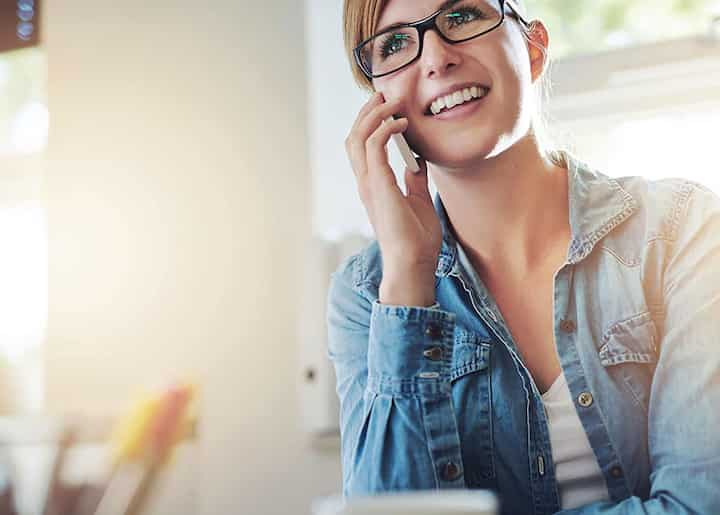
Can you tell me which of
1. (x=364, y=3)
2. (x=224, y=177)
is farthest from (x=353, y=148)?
(x=224, y=177)

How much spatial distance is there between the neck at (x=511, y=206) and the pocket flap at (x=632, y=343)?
13cm

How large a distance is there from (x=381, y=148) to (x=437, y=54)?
117mm

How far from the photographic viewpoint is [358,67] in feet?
3.17

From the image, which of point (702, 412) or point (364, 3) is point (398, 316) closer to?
point (702, 412)

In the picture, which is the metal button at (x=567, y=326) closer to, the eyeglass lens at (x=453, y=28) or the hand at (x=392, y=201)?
the hand at (x=392, y=201)

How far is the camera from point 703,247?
2.62 ft

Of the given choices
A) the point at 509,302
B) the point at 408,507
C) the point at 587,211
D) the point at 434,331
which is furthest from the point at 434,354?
the point at 408,507

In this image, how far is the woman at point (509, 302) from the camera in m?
0.78

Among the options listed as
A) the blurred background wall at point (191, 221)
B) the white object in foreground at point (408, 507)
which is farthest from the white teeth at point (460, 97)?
the white object in foreground at point (408, 507)

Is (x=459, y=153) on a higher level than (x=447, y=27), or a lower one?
lower

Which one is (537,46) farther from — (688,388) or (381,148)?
(688,388)

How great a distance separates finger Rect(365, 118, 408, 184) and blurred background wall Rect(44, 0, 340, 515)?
11.5 inches

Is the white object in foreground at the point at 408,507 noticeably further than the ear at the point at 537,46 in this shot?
No

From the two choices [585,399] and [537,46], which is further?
[537,46]
